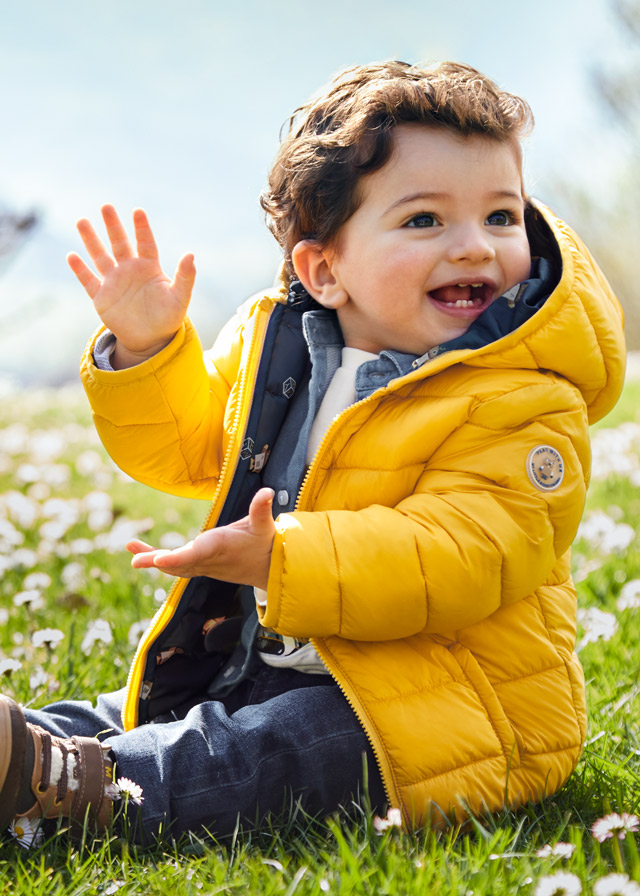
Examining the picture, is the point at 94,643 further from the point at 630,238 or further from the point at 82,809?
the point at 630,238

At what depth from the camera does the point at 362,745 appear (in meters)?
2.12

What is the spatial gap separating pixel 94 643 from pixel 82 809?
41.4 inches

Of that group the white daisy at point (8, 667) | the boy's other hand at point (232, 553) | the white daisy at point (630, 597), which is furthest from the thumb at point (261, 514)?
the white daisy at point (630, 597)

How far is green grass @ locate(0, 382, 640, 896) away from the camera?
5.73 feet

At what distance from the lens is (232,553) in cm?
194

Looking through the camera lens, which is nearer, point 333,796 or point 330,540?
point 330,540

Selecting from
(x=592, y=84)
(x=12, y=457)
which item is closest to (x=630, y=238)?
(x=592, y=84)

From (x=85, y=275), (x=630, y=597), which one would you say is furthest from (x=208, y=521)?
(x=630, y=597)

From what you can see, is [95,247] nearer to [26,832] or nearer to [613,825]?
[26,832]

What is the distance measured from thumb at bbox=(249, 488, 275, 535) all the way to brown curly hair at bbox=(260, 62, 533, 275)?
0.89m

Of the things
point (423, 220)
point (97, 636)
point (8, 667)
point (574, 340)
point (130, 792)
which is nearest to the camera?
point (130, 792)

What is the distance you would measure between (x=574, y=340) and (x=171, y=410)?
3.40ft

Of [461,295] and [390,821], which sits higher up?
[461,295]

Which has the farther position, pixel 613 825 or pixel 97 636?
pixel 97 636
